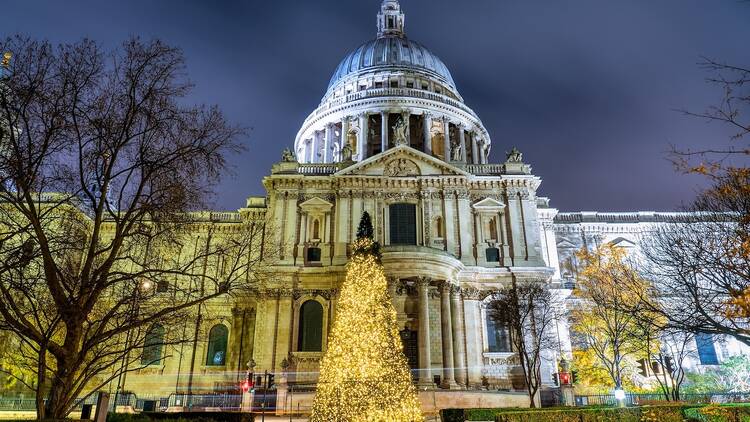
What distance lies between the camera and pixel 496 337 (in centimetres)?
3091

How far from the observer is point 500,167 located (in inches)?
1427

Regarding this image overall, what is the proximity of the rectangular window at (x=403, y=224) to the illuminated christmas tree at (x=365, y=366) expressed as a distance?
1643 cm

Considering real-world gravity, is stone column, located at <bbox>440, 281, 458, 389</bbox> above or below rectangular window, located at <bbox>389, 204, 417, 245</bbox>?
below

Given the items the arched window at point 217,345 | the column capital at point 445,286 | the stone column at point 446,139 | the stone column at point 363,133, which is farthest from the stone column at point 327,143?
the column capital at point 445,286

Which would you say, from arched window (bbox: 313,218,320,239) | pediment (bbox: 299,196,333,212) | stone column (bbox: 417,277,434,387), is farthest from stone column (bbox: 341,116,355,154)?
stone column (bbox: 417,277,434,387)

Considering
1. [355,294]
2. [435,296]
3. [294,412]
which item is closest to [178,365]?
[294,412]

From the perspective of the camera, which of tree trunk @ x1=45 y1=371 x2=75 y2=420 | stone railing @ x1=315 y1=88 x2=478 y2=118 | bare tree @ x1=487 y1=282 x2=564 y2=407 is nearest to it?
tree trunk @ x1=45 y1=371 x2=75 y2=420

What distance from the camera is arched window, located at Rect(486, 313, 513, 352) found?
30.5 m

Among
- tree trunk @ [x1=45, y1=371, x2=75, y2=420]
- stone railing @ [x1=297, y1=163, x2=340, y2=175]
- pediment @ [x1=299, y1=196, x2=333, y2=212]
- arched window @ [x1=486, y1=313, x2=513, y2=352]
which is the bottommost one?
tree trunk @ [x1=45, y1=371, x2=75, y2=420]

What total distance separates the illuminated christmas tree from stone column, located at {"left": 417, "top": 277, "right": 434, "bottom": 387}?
11941 millimetres

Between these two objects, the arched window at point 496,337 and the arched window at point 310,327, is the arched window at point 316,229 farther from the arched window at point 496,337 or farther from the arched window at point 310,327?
the arched window at point 496,337

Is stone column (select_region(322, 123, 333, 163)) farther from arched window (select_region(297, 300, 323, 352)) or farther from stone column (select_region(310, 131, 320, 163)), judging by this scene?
arched window (select_region(297, 300, 323, 352))

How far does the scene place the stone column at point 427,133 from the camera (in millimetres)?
45756

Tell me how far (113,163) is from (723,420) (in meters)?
18.7
